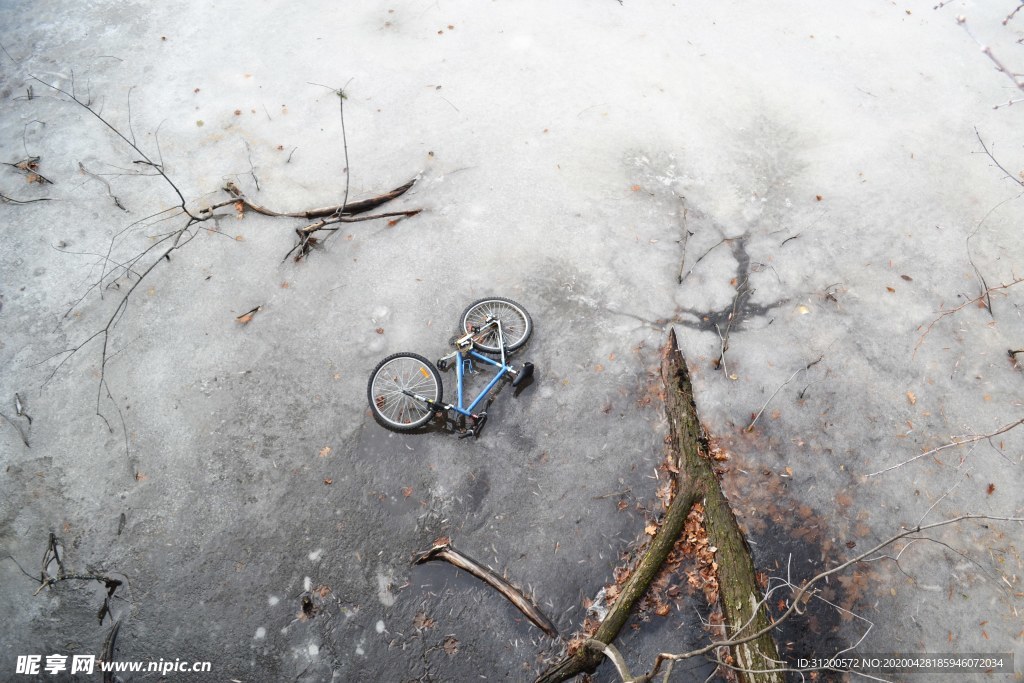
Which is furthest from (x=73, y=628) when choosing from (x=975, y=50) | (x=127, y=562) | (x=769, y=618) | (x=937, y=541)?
(x=975, y=50)

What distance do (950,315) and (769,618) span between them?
12.3ft

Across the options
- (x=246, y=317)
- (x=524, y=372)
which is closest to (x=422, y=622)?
(x=524, y=372)

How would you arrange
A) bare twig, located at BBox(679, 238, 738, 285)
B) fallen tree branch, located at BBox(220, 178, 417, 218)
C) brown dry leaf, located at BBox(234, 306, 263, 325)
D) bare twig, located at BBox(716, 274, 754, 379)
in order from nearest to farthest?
bare twig, located at BBox(716, 274, 754, 379) < brown dry leaf, located at BBox(234, 306, 263, 325) < bare twig, located at BBox(679, 238, 738, 285) < fallen tree branch, located at BBox(220, 178, 417, 218)

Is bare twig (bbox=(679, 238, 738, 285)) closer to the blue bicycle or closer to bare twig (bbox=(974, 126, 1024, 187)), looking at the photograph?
the blue bicycle

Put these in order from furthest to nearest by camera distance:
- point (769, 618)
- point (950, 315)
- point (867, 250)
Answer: point (867, 250) → point (950, 315) → point (769, 618)

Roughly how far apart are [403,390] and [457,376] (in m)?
0.52

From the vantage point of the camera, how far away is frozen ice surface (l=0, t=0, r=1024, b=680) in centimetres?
440

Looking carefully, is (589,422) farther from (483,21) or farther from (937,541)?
(483,21)

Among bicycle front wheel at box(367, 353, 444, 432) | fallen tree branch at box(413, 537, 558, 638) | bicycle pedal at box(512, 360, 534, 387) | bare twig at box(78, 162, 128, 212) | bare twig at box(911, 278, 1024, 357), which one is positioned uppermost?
bare twig at box(911, 278, 1024, 357)

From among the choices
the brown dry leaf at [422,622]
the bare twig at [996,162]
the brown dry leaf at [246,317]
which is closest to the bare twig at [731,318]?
the brown dry leaf at [422,622]

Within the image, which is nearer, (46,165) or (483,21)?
(46,165)

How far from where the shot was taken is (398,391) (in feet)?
16.7

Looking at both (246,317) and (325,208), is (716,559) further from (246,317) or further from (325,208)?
(325,208)

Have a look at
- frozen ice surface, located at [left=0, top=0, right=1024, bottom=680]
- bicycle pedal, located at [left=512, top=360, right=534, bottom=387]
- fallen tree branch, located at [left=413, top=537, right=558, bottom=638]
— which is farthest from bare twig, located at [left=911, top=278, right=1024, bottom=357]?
fallen tree branch, located at [left=413, top=537, right=558, bottom=638]
